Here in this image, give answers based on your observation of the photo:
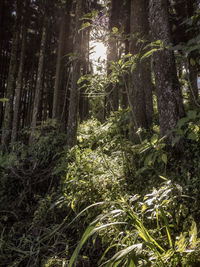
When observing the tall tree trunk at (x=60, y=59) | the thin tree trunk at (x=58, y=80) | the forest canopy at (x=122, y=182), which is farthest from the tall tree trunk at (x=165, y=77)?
the tall tree trunk at (x=60, y=59)

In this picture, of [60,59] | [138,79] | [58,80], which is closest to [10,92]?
[58,80]

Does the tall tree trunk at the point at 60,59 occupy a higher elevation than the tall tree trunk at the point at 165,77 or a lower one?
higher

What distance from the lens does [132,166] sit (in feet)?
12.0

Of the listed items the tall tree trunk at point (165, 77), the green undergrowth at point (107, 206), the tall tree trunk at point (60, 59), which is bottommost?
the green undergrowth at point (107, 206)

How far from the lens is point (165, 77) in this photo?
3.43 meters

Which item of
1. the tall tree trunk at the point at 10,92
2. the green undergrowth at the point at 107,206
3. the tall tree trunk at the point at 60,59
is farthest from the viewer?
the tall tree trunk at the point at 60,59

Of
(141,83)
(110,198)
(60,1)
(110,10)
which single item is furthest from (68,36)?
(110,198)

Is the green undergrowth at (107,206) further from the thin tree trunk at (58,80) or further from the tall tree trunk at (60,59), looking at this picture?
the tall tree trunk at (60,59)

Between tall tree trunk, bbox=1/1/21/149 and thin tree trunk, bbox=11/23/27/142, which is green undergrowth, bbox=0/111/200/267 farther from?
thin tree trunk, bbox=11/23/27/142

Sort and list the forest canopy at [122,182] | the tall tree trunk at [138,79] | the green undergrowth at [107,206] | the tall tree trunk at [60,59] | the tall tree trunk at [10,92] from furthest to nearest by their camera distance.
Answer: the tall tree trunk at [60,59] → the tall tree trunk at [10,92] → the tall tree trunk at [138,79] → the green undergrowth at [107,206] → the forest canopy at [122,182]

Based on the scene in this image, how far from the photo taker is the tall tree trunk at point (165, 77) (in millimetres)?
3396

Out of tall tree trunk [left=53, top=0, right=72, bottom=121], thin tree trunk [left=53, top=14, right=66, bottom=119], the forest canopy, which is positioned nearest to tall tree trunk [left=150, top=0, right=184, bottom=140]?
the forest canopy

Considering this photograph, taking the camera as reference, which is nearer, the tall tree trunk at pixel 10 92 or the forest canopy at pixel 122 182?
the forest canopy at pixel 122 182

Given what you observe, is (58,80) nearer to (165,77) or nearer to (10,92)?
(10,92)
